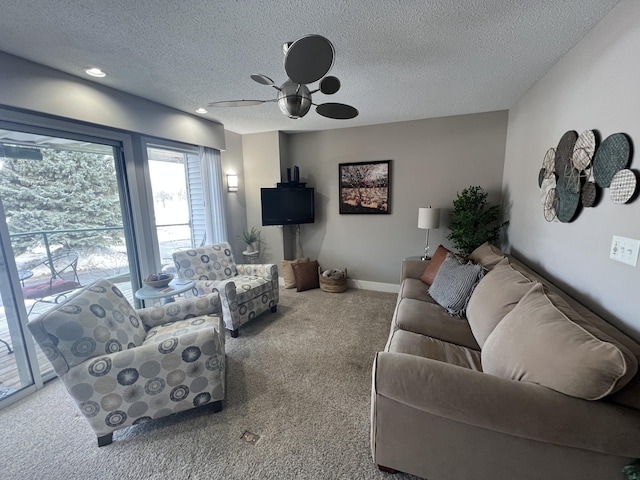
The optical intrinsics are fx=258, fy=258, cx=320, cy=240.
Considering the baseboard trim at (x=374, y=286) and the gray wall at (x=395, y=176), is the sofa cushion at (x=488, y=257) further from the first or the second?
the baseboard trim at (x=374, y=286)

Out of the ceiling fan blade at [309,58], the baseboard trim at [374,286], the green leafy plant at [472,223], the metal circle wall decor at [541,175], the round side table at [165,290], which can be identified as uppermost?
the ceiling fan blade at [309,58]

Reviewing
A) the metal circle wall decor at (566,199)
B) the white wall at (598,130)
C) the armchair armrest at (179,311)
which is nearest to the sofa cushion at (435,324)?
the white wall at (598,130)

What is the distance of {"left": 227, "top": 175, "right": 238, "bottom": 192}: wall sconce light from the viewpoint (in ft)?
13.0

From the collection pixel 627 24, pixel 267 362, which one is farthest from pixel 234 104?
pixel 627 24

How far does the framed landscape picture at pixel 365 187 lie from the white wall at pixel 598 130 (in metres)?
1.68

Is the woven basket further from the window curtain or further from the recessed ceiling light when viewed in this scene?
the recessed ceiling light

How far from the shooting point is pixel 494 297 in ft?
5.54

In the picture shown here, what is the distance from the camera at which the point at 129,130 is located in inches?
101

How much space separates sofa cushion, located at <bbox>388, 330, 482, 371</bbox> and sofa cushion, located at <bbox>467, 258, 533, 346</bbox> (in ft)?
0.42

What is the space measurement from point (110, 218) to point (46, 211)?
50 cm

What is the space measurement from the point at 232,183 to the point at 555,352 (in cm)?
396

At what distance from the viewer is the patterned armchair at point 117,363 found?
54.6 inches

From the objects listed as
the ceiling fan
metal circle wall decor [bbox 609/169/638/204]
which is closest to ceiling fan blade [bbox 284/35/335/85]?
the ceiling fan

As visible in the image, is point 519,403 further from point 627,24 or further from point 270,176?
point 270,176
